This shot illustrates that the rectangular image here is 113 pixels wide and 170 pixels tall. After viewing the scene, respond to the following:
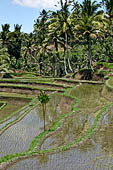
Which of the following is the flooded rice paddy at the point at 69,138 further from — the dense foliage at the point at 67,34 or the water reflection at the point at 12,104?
the dense foliage at the point at 67,34

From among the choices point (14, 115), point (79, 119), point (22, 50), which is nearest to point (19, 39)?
point (22, 50)

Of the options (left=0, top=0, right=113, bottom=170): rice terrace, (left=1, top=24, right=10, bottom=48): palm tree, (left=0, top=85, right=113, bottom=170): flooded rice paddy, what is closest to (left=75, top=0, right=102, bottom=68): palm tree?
(left=0, top=0, right=113, bottom=170): rice terrace

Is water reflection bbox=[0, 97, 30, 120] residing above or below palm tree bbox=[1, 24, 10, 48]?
below

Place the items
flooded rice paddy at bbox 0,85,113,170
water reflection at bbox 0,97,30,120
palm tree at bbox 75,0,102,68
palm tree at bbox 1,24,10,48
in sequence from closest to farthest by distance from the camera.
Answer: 1. flooded rice paddy at bbox 0,85,113,170
2. water reflection at bbox 0,97,30,120
3. palm tree at bbox 75,0,102,68
4. palm tree at bbox 1,24,10,48

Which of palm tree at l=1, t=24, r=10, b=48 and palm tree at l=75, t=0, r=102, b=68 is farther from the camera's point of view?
palm tree at l=1, t=24, r=10, b=48

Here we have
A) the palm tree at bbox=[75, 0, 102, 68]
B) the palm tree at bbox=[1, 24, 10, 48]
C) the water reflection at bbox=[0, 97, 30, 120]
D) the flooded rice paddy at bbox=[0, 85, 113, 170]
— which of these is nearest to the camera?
the flooded rice paddy at bbox=[0, 85, 113, 170]

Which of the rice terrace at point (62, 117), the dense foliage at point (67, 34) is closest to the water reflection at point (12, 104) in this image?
the rice terrace at point (62, 117)

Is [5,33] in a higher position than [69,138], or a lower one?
higher

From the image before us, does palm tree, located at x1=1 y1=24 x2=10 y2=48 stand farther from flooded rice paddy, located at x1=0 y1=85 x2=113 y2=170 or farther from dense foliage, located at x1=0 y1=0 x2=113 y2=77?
flooded rice paddy, located at x1=0 y1=85 x2=113 y2=170

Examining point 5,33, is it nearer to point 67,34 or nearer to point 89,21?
point 67,34

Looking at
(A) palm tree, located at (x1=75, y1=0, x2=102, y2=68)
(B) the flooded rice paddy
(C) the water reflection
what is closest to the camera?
(B) the flooded rice paddy

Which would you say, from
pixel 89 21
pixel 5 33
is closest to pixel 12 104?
pixel 89 21

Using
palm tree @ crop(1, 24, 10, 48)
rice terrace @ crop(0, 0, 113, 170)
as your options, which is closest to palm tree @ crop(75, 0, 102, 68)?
rice terrace @ crop(0, 0, 113, 170)

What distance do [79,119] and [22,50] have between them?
4550 centimetres
